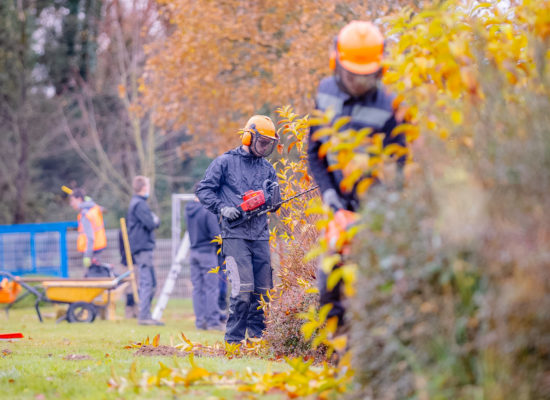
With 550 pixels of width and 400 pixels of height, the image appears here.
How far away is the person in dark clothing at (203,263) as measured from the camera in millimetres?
11141

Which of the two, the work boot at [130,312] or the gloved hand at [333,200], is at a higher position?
the gloved hand at [333,200]

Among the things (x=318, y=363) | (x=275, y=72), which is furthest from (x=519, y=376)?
(x=275, y=72)

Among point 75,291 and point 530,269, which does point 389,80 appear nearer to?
point 530,269

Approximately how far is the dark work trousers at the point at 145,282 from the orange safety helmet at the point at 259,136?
5.18 m

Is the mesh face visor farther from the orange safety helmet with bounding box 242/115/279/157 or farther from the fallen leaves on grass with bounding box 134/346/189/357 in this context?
the fallen leaves on grass with bounding box 134/346/189/357

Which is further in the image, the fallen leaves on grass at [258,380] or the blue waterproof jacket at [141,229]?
the blue waterproof jacket at [141,229]

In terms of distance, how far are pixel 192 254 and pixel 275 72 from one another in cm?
553

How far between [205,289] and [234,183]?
418 centimetres

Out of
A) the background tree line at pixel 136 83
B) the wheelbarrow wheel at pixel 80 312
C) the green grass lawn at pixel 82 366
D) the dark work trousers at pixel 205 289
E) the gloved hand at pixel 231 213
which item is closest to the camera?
the green grass lawn at pixel 82 366

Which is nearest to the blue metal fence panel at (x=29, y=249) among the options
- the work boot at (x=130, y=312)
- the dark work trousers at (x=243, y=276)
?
the work boot at (x=130, y=312)

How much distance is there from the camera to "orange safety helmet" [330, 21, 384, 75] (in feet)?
14.0

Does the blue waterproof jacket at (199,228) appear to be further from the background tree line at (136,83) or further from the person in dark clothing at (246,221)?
the background tree line at (136,83)

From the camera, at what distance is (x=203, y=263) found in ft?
37.1

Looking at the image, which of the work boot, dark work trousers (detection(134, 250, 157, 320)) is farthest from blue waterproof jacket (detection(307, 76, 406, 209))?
the work boot
